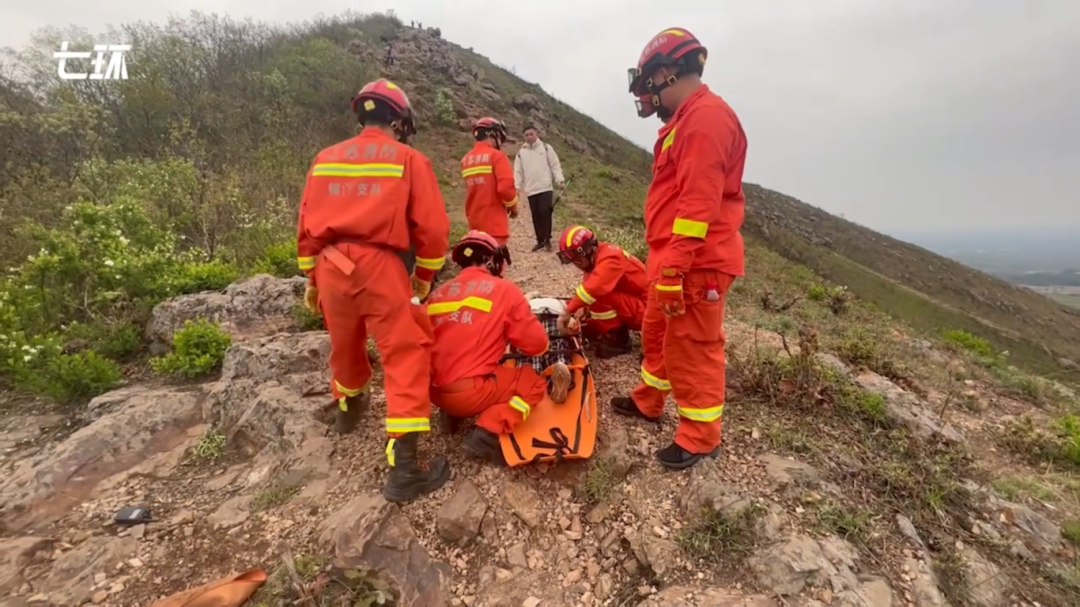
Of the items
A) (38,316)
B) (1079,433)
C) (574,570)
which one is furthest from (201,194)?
(1079,433)

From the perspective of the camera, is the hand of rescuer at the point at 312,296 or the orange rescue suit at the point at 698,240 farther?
the hand of rescuer at the point at 312,296

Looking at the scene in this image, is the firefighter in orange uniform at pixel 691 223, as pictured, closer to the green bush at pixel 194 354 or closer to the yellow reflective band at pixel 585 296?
the yellow reflective band at pixel 585 296

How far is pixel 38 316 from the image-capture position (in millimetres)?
4820

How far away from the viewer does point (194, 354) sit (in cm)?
435

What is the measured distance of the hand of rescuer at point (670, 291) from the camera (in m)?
2.68

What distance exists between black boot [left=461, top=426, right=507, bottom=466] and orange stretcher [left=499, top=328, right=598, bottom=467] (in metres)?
0.05

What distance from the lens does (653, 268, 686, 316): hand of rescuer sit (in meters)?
2.68

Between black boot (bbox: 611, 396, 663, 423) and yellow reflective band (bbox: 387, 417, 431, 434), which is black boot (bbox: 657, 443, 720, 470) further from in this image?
yellow reflective band (bbox: 387, 417, 431, 434)

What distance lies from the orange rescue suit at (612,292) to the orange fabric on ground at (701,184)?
111 centimetres

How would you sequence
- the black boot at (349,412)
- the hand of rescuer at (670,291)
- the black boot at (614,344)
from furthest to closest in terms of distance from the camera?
the black boot at (614,344) → the black boot at (349,412) → the hand of rescuer at (670,291)

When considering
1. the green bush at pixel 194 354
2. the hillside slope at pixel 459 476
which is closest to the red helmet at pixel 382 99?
the hillside slope at pixel 459 476

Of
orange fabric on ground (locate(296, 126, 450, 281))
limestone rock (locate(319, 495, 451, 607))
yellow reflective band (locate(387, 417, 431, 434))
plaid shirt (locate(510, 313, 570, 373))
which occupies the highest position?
orange fabric on ground (locate(296, 126, 450, 281))

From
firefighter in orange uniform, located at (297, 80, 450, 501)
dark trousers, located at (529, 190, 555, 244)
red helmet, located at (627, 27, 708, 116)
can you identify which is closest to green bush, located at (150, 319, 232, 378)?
firefighter in orange uniform, located at (297, 80, 450, 501)

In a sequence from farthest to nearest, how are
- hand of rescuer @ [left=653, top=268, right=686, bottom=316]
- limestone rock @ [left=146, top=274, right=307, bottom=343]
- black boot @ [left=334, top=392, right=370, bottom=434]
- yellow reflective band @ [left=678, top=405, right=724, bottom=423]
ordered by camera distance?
limestone rock @ [left=146, top=274, right=307, bottom=343]
black boot @ [left=334, top=392, right=370, bottom=434]
yellow reflective band @ [left=678, top=405, right=724, bottom=423]
hand of rescuer @ [left=653, top=268, right=686, bottom=316]
